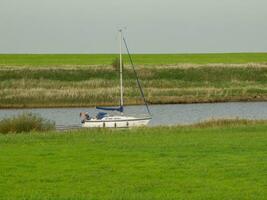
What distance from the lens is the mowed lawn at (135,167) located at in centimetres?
1478

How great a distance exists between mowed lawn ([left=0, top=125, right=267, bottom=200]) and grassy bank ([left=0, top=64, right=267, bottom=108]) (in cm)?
3915

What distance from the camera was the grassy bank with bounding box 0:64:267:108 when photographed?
215ft

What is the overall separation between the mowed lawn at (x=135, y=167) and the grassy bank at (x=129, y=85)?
39152 millimetres

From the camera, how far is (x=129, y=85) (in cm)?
7462

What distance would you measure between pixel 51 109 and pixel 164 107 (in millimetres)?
9043

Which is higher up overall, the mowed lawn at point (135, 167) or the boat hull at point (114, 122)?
the mowed lawn at point (135, 167)

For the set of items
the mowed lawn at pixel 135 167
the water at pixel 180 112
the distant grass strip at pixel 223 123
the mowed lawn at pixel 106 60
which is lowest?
the water at pixel 180 112

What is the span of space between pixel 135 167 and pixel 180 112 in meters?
36.8

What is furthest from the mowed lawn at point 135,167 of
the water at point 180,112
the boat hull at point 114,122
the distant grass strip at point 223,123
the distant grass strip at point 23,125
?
the water at point 180,112

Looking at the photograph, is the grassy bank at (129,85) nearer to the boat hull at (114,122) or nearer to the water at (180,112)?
the water at (180,112)

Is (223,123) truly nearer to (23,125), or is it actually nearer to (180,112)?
(23,125)

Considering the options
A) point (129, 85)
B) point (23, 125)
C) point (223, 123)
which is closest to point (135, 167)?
point (23, 125)

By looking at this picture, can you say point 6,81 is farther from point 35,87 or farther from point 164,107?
point 164,107

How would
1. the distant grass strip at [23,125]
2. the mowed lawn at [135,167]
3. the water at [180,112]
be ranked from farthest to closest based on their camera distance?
1. the water at [180,112]
2. the distant grass strip at [23,125]
3. the mowed lawn at [135,167]
